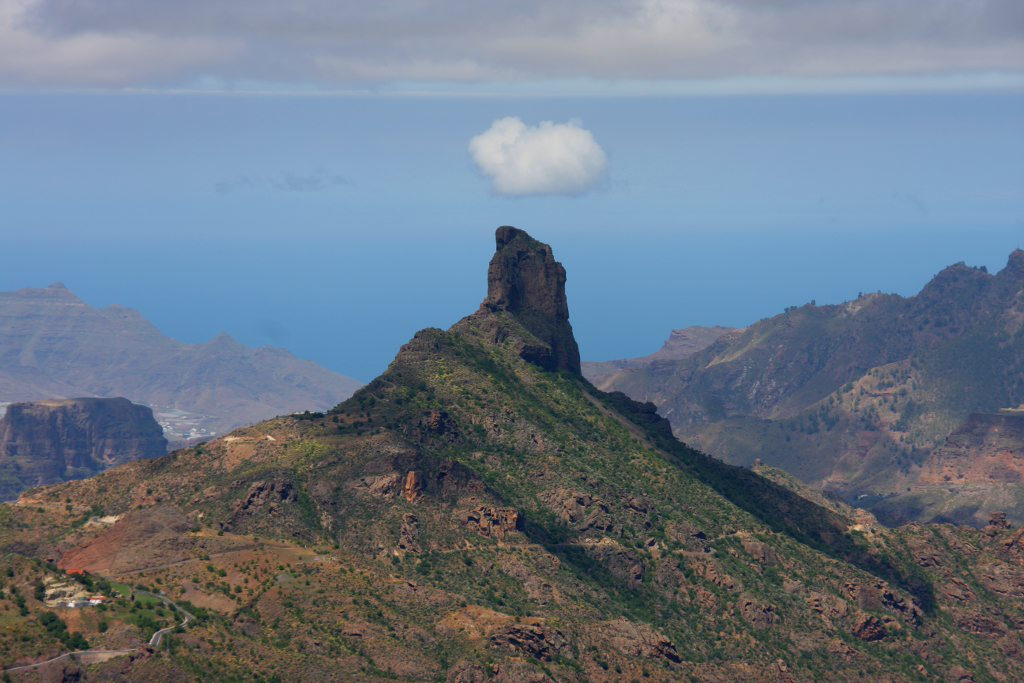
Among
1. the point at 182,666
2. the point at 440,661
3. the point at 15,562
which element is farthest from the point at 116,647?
the point at 440,661

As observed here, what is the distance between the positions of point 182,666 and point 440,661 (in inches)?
1180

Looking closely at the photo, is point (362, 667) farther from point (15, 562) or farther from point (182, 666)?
point (15, 562)

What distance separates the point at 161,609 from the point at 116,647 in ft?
47.1

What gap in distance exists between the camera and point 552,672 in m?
200

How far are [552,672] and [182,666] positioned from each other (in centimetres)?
4096

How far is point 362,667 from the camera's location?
194 meters

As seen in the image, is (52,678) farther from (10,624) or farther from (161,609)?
(161,609)

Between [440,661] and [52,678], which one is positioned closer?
[52,678]

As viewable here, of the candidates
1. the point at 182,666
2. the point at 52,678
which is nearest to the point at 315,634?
the point at 182,666

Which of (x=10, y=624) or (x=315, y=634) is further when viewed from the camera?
(x=315, y=634)

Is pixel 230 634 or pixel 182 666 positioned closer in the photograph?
pixel 182 666

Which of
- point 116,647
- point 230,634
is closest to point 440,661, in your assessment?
point 230,634

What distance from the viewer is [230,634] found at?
19600 centimetres

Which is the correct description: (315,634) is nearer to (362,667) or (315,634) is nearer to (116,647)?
(362,667)
